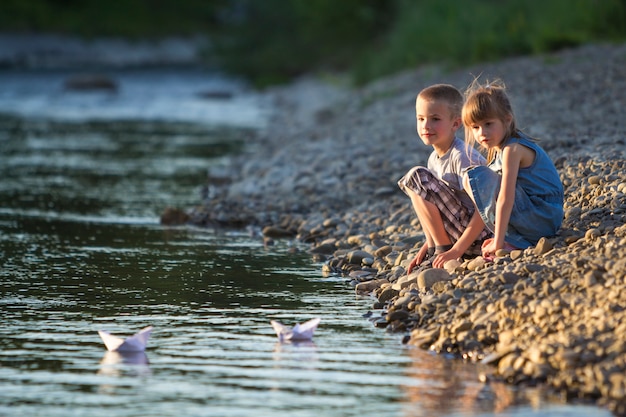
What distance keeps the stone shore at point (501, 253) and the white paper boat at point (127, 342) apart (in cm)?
124

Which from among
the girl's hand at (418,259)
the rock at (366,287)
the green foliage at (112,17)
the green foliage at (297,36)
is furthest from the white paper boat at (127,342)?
the green foliage at (112,17)

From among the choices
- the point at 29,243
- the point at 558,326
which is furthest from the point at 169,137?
the point at 558,326

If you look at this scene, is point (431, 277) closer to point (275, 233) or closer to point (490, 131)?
point (490, 131)

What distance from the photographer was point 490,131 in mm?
6141

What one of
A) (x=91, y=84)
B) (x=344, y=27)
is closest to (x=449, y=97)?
(x=91, y=84)

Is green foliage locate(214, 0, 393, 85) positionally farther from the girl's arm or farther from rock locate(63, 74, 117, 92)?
the girl's arm

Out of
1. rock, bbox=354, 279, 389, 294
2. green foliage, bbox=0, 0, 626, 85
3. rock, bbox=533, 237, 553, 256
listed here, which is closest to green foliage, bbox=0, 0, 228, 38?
green foliage, bbox=0, 0, 626, 85

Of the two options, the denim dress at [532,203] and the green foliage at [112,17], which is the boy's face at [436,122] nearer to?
the denim dress at [532,203]

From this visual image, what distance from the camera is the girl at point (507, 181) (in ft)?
20.0

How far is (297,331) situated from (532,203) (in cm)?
159

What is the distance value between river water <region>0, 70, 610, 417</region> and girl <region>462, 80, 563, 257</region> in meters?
0.87

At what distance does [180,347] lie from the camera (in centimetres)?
532

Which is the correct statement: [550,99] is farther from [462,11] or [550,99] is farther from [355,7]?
[355,7]

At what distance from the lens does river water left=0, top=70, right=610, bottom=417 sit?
4.49m
